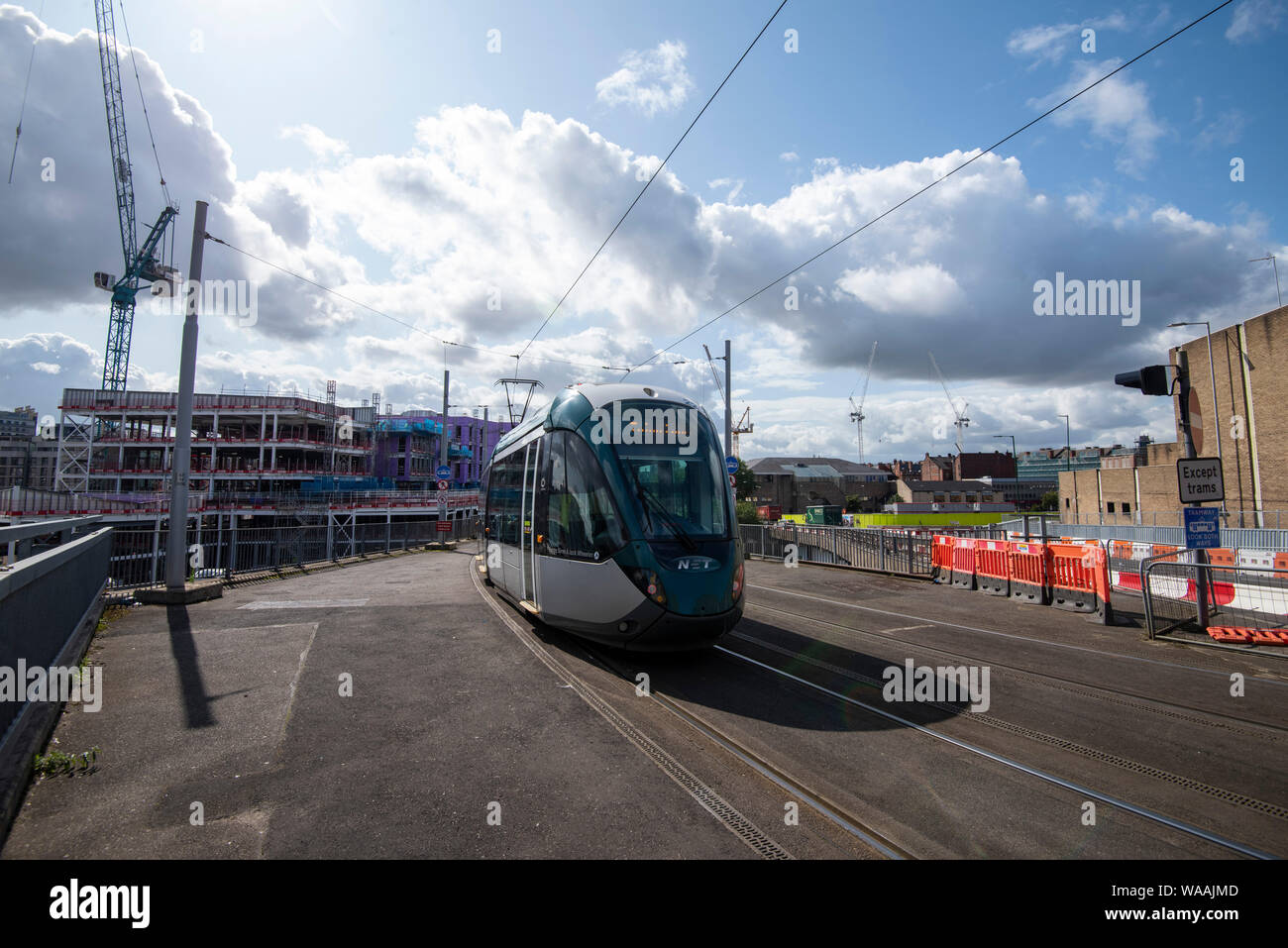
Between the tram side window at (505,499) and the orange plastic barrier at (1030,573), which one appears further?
the orange plastic barrier at (1030,573)

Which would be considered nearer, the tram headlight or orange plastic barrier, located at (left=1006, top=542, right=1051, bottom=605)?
the tram headlight

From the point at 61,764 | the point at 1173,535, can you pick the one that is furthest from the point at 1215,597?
the point at 1173,535

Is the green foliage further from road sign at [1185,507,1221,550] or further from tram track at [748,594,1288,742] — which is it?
road sign at [1185,507,1221,550]

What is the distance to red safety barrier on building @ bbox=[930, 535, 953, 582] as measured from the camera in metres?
15.2

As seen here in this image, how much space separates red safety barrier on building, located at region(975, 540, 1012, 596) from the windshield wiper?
984 cm

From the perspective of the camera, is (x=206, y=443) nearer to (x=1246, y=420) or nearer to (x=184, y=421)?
(x=184, y=421)

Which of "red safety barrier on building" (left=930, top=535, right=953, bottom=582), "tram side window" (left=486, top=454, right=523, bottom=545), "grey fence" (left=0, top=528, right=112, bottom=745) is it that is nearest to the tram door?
"tram side window" (left=486, top=454, right=523, bottom=545)

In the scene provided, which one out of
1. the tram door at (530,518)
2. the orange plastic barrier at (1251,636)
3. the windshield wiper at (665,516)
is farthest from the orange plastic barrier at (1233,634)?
the tram door at (530,518)

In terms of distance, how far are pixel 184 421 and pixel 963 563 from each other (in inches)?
697

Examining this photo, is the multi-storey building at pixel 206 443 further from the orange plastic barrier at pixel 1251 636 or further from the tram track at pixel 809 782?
the orange plastic barrier at pixel 1251 636

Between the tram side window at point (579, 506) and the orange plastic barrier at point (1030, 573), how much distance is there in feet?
33.5

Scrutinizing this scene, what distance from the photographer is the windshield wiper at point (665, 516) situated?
699 cm

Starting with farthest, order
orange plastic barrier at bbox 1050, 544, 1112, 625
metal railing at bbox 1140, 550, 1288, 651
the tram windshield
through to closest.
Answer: orange plastic barrier at bbox 1050, 544, 1112, 625
metal railing at bbox 1140, 550, 1288, 651
the tram windshield
